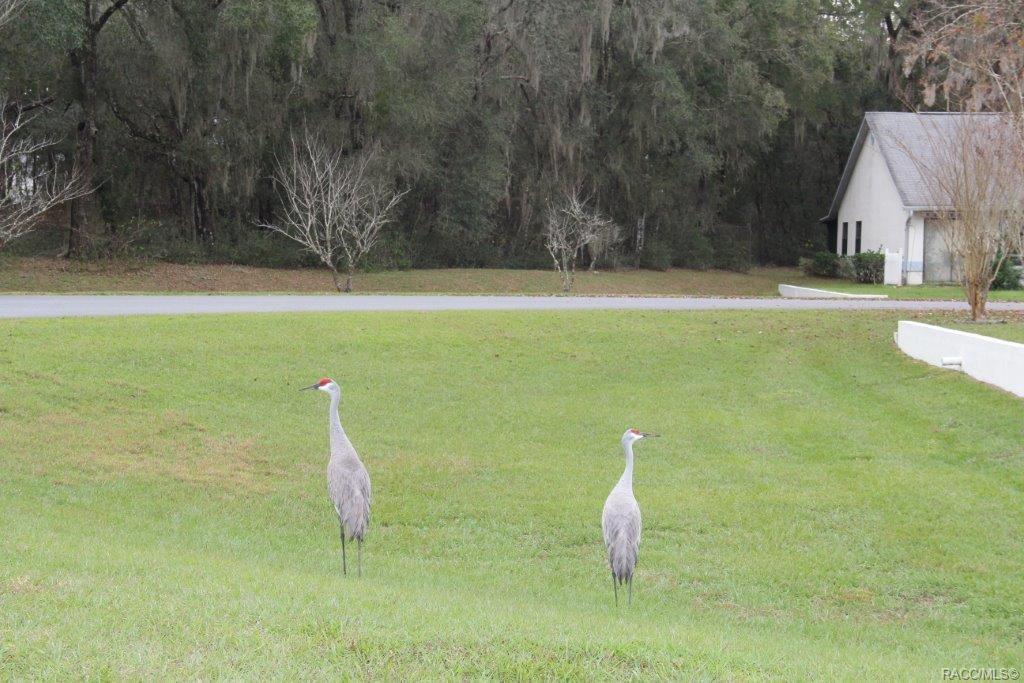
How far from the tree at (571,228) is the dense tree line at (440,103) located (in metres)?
1.09

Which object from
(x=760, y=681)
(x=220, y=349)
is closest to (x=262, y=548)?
(x=760, y=681)

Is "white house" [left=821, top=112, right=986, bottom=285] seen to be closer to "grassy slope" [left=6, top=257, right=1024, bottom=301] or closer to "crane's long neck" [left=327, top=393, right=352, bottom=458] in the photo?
"grassy slope" [left=6, top=257, right=1024, bottom=301]

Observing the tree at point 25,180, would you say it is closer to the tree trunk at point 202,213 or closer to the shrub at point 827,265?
the tree trunk at point 202,213

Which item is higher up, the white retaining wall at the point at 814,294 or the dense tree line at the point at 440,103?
the dense tree line at the point at 440,103

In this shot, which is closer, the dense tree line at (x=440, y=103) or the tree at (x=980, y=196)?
the tree at (x=980, y=196)

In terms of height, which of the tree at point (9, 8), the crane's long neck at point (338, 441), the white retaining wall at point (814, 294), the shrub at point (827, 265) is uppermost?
the tree at point (9, 8)

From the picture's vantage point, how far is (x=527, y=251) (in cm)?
4578

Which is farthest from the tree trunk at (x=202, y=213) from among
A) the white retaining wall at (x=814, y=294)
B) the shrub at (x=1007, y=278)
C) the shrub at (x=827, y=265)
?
the shrub at (x=1007, y=278)

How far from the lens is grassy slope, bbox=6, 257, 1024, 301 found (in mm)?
31750

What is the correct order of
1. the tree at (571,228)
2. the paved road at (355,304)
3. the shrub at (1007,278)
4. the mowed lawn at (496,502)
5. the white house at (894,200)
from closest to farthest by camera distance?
the mowed lawn at (496,502) → the paved road at (355,304) → the shrub at (1007,278) → the white house at (894,200) → the tree at (571,228)

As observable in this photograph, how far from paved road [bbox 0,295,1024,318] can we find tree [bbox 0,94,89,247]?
8.29m

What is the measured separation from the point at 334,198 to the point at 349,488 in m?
27.1

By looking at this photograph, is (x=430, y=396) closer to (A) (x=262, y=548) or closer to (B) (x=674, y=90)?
(A) (x=262, y=548)

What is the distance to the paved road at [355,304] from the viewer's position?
66.2 ft
